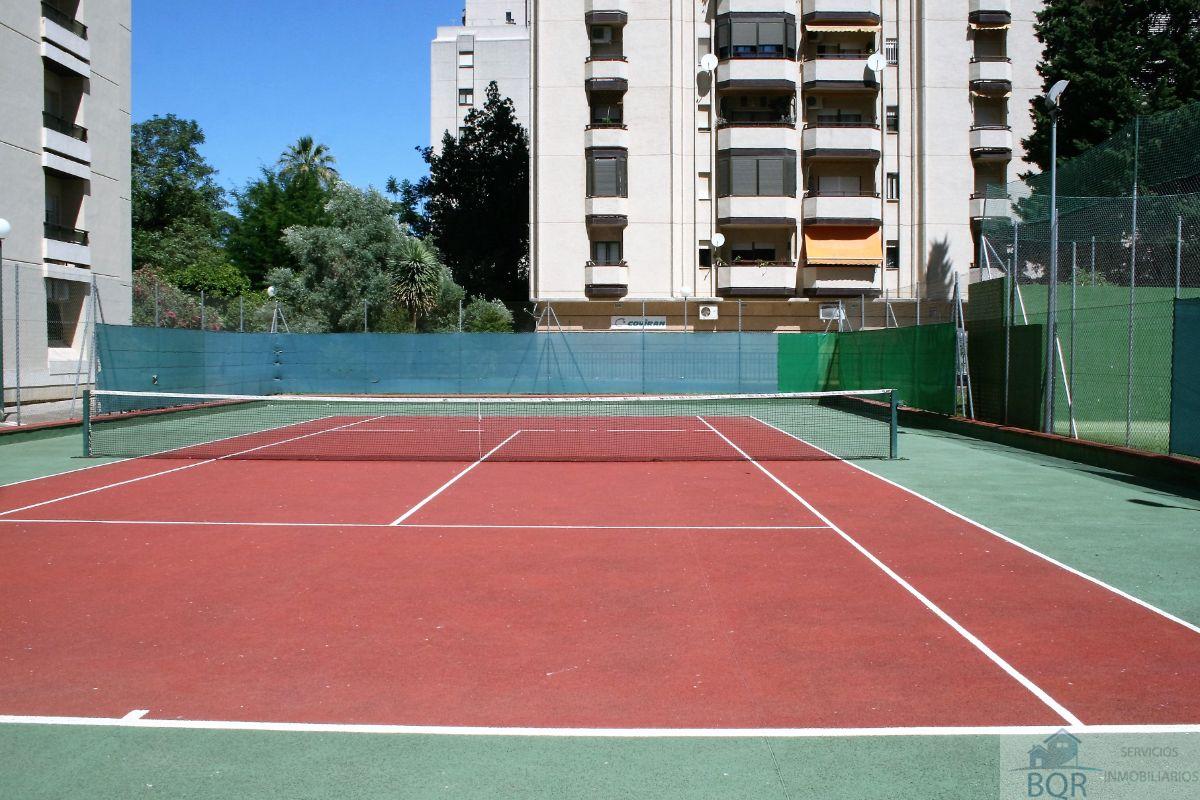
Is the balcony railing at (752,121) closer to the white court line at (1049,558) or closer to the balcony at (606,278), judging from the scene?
the balcony at (606,278)

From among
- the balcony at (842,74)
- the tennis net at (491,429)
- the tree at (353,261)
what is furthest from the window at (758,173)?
the tree at (353,261)

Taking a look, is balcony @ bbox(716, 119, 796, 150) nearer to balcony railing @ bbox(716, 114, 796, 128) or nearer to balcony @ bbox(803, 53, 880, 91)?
balcony railing @ bbox(716, 114, 796, 128)

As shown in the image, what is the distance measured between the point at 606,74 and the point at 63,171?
69.7ft

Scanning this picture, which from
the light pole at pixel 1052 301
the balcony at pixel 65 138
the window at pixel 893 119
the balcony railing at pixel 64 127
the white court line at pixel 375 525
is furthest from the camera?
the window at pixel 893 119

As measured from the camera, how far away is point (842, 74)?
139 feet

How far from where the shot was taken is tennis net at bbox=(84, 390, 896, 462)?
18828 millimetres

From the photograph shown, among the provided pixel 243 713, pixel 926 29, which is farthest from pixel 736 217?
pixel 243 713

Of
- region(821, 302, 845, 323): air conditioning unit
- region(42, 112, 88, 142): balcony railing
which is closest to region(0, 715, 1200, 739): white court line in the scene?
region(42, 112, 88, 142): balcony railing

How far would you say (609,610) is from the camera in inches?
309

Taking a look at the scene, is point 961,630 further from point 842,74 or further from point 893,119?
point 893,119

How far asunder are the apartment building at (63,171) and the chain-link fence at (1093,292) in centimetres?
2253

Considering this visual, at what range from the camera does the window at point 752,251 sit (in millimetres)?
43594

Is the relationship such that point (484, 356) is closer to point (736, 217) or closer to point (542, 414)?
point (542, 414)

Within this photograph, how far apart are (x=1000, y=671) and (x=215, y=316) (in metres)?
30.4
